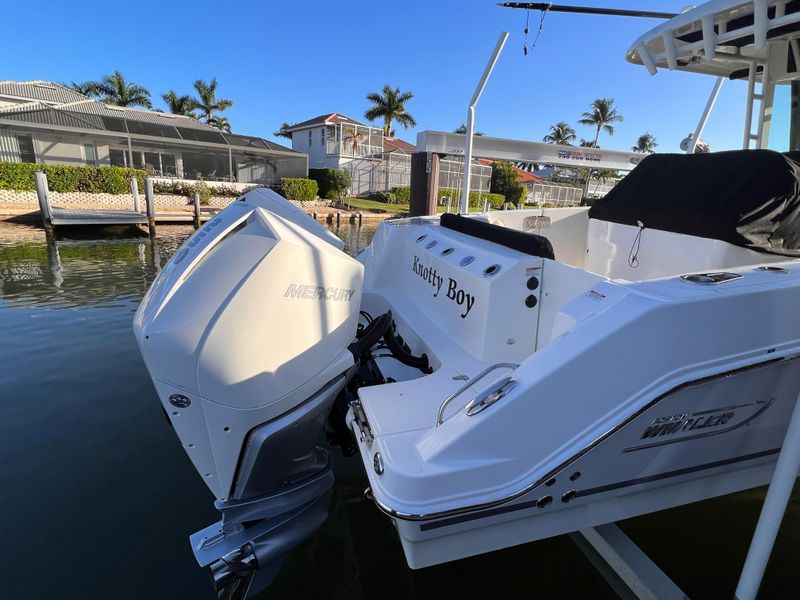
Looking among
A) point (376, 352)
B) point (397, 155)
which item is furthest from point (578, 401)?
point (397, 155)

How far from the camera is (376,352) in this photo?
282 cm

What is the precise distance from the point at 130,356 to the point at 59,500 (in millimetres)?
2236

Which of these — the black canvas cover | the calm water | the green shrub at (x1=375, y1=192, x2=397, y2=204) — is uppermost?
the black canvas cover

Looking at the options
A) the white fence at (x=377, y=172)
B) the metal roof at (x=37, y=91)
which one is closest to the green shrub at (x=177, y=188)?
the white fence at (x=377, y=172)

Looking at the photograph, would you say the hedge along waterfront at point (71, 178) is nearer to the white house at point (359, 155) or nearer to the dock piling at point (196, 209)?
the dock piling at point (196, 209)

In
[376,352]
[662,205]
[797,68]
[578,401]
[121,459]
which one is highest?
[797,68]

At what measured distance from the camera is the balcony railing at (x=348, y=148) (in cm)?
2858

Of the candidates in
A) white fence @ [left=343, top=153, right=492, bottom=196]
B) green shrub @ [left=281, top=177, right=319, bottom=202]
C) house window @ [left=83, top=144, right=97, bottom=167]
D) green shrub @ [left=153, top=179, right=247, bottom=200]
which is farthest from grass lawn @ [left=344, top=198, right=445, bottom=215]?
house window @ [left=83, top=144, right=97, bottom=167]

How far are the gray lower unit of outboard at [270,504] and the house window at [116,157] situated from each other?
1003 inches

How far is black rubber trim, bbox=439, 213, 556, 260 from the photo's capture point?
245 cm

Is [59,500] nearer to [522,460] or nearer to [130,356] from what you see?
[130,356]

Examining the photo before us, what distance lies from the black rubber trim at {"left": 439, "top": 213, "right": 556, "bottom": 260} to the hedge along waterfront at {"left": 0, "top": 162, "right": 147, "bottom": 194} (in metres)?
17.9

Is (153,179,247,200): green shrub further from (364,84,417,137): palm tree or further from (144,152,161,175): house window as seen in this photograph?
(364,84,417,137): palm tree

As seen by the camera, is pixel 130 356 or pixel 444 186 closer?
pixel 130 356
